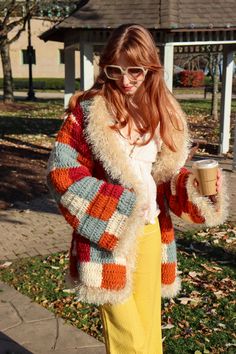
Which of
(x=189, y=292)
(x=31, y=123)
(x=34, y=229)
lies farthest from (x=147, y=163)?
(x=31, y=123)

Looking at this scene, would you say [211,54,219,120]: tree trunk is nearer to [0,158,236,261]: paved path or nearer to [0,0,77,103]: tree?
[0,0,77,103]: tree

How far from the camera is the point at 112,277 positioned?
2359 mm

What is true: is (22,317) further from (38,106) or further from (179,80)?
Answer: (179,80)

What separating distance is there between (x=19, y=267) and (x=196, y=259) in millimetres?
1771

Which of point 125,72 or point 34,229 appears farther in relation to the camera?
point 34,229

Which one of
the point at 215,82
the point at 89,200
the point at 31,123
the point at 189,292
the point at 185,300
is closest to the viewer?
the point at 89,200

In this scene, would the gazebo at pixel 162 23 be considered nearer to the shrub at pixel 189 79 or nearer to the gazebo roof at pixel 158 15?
the gazebo roof at pixel 158 15

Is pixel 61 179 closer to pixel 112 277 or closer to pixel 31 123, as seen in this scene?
pixel 112 277

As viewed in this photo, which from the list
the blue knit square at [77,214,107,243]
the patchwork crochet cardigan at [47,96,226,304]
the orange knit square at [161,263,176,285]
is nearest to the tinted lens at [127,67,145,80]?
the patchwork crochet cardigan at [47,96,226,304]

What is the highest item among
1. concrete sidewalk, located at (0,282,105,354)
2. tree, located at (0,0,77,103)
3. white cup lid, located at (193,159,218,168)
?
tree, located at (0,0,77,103)

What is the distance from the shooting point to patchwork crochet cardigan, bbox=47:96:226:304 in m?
2.25

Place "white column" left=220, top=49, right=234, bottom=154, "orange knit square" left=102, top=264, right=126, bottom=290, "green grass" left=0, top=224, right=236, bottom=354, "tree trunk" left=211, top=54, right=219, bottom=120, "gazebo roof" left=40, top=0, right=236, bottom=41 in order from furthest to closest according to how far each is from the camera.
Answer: "tree trunk" left=211, top=54, right=219, bottom=120
"white column" left=220, top=49, right=234, bottom=154
"gazebo roof" left=40, top=0, right=236, bottom=41
"green grass" left=0, top=224, right=236, bottom=354
"orange knit square" left=102, top=264, right=126, bottom=290

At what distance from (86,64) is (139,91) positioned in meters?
8.40

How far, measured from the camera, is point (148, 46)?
2324 millimetres
